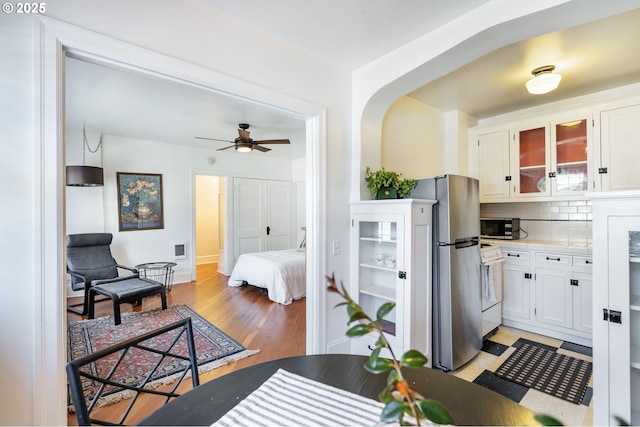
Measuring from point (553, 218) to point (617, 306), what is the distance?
2265mm

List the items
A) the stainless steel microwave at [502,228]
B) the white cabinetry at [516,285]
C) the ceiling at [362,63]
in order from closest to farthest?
the ceiling at [362,63] → the white cabinetry at [516,285] → the stainless steel microwave at [502,228]

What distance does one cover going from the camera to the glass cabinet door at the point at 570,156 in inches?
118

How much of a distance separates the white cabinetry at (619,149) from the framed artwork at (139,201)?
6.18 m

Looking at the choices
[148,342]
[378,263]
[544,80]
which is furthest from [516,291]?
[148,342]

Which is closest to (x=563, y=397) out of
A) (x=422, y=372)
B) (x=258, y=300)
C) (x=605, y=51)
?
(x=422, y=372)

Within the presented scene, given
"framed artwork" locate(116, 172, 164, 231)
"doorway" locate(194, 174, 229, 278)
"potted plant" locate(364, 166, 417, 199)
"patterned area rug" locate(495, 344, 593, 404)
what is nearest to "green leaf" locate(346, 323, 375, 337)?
"potted plant" locate(364, 166, 417, 199)

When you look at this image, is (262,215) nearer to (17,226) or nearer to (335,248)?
(335,248)

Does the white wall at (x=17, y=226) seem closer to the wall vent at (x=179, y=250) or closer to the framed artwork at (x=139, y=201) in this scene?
the framed artwork at (x=139, y=201)

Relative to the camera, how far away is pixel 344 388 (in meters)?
0.95

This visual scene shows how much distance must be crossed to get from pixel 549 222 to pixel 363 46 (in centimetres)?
307

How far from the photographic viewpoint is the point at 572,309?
281 centimetres

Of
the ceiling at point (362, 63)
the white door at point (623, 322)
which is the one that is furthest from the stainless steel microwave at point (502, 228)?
the white door at point (623, 322)

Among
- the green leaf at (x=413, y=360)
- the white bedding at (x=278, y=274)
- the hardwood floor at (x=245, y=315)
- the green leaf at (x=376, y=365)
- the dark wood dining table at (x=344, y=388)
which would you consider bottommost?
the hardwood floor at (x=245, y=315)

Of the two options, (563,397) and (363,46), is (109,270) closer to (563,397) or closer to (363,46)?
(363,46)
